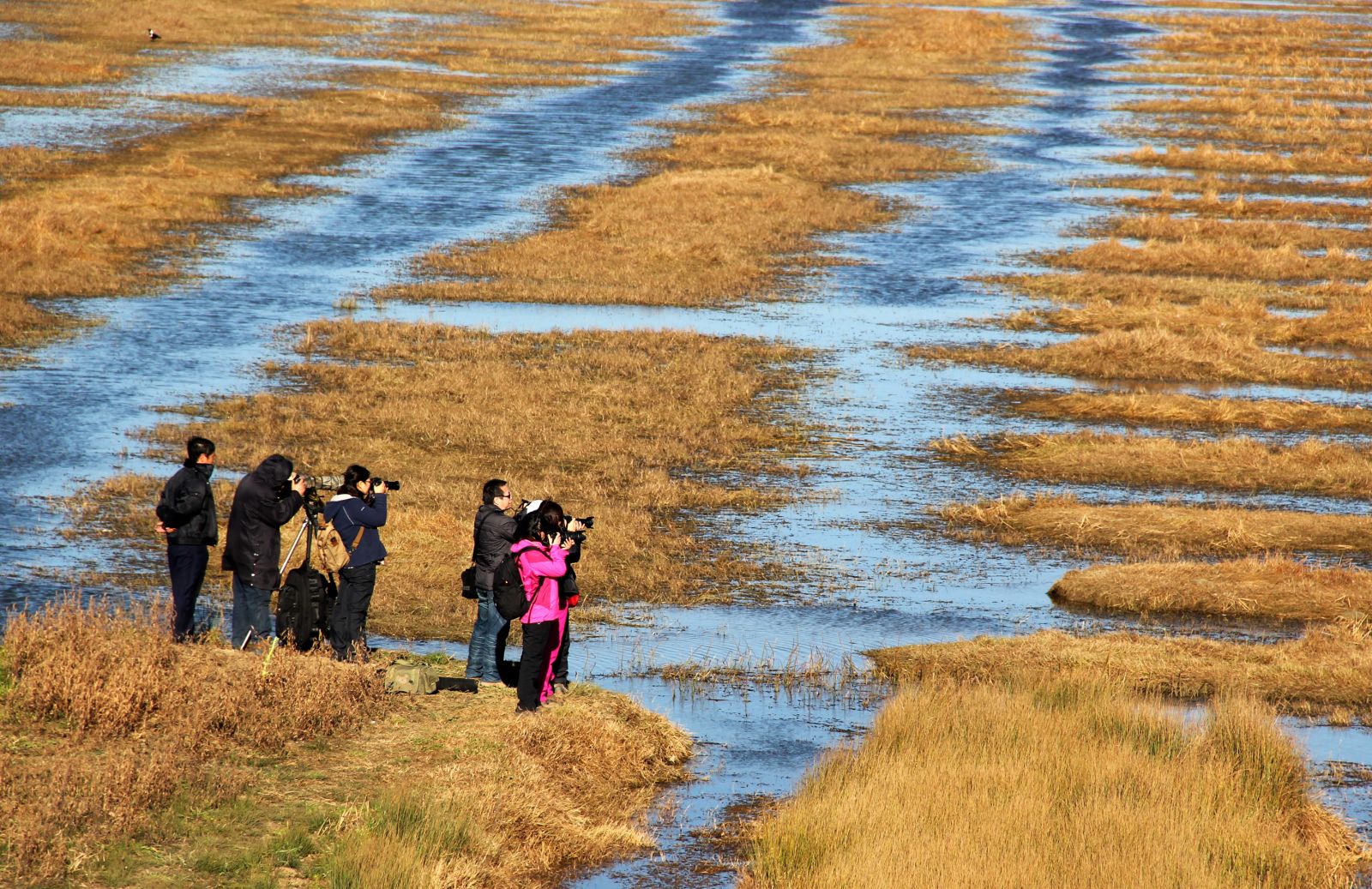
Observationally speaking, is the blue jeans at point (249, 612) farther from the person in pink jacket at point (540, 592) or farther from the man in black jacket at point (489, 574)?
the person in pink jacket at point (540, 592)

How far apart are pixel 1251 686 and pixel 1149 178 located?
137ft

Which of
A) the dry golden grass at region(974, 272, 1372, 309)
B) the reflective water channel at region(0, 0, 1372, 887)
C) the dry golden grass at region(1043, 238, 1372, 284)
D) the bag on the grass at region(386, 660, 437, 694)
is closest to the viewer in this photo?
the bag on the grass at region(386, 660, 437, 694)

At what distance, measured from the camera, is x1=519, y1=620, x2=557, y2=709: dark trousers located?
1467 cm

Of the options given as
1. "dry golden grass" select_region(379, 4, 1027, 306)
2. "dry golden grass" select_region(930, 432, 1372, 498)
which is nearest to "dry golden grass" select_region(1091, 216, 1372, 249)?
"dry golden grass" select_region(379, 4, 1027, 306)

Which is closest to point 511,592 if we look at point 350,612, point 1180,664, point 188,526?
point 350,612

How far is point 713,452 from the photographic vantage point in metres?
27.0

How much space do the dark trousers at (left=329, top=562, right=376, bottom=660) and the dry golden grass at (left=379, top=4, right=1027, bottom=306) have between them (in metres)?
22.2

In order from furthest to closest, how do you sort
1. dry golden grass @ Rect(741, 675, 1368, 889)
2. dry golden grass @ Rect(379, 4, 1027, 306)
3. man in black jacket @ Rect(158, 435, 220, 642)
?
dry golden grass @ Rect(379, 4, 1027, 306) → man in black jacket @ Rect(158, 435, 220, 642) → dry golden grass @ Rect(741, 675, 1368, 889)

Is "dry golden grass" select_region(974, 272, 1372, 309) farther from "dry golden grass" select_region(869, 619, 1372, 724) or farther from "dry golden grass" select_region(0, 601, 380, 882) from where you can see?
"dry golden grass" select_region(0, 601, 380, 882)

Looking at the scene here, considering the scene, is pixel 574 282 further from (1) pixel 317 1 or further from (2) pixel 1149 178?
(1) pixel 317 1

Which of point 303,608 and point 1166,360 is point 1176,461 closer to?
point 1166,360

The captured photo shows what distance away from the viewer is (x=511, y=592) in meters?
14.6

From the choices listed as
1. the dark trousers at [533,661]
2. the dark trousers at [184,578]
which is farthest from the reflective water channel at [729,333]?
the dark trousers at [184,578]

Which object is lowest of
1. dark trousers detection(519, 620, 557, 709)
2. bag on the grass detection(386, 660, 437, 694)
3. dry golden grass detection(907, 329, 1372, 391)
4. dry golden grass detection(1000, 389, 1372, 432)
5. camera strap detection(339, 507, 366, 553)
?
A: dry golden grass detection(1000, 389, 1372, 432)
